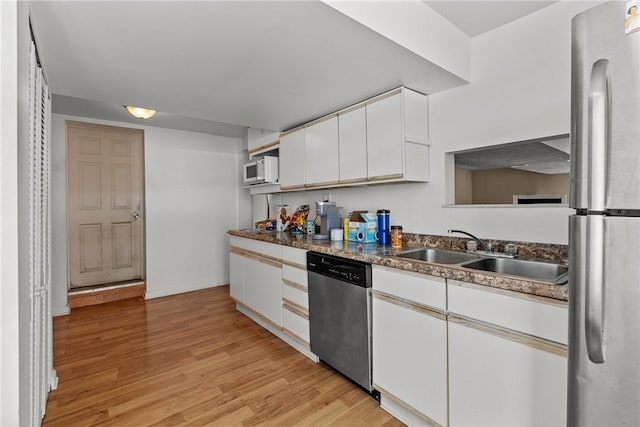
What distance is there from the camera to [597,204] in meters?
0.81

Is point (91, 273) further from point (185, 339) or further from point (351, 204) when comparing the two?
point (351, 204)

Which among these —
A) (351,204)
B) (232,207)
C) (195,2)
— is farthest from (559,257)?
(232,207)

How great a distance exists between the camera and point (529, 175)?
2.23 metres

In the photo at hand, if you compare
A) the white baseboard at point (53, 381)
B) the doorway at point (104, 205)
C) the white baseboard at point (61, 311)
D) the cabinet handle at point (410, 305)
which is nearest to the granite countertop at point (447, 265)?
the cabinet handle at point (410, 305)

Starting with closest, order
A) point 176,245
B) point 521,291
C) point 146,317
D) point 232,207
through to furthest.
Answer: point 521,291, point 146,317, point 176,245, point 232,207

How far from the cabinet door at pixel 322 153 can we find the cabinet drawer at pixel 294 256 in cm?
69

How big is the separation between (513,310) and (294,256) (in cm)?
161

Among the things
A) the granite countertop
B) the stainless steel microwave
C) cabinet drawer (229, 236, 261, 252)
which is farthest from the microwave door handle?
the stainless steel microwave

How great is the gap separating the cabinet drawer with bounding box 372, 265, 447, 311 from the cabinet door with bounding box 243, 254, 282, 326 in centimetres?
115

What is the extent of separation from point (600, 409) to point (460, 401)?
74 cm

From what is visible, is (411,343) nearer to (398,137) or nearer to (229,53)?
(398,137)

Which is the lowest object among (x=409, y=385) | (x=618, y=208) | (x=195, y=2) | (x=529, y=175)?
(x=409, y=385)

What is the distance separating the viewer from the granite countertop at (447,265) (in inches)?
47.7

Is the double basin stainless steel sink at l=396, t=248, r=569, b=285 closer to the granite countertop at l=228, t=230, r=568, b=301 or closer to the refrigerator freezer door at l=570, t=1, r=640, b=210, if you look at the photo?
the granite countertop at l=228, t=230, r=568, b=301
